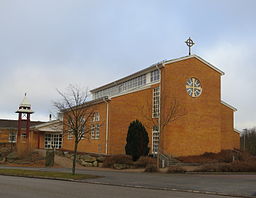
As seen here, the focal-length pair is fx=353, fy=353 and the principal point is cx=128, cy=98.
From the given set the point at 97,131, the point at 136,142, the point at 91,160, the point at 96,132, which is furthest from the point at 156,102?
the point at 91,160

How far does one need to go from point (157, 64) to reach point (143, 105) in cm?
433

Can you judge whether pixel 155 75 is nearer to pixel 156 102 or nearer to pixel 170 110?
pixel 156 102

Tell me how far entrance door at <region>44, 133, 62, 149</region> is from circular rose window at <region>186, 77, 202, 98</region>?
2327 centimetres

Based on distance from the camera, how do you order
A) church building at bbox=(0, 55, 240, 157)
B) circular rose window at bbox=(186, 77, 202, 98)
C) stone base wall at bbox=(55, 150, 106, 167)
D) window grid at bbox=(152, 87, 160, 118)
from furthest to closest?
circular rose window at bbox=(186, 77, 202, 98)
window grid at bbox=(152, 87, 160, 118)
church building at bbox=(0, 55, 240, 157)
stone base wall at bbox=(55, 150, 106, 167)

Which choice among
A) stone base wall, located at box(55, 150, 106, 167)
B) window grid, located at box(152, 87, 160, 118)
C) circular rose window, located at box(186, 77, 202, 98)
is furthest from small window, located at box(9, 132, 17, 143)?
circular rose window, located at box(186, 77, 202, 98)

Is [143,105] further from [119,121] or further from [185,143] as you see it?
[185,143]

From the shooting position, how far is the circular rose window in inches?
1365

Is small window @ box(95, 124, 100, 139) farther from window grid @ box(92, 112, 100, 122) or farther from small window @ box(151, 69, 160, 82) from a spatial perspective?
small window @ box(151, 69, 160, 82)

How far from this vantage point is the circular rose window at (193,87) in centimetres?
3467

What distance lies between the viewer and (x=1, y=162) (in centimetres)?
3453

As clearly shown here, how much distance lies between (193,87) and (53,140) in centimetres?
2422

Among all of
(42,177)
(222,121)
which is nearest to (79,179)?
(42,177)

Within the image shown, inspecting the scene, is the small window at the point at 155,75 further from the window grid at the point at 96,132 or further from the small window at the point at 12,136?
the small window at the point at 12,136

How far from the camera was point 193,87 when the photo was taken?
115 feet
